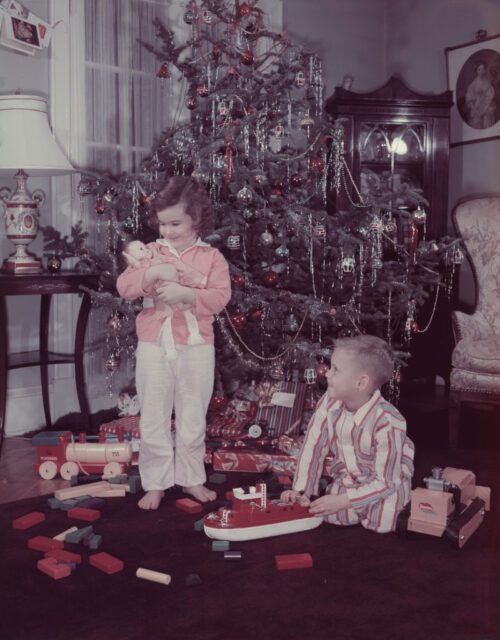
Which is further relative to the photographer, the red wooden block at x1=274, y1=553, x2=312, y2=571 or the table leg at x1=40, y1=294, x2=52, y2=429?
the table leg at x1=40, y1=294, x2=52, y2=429

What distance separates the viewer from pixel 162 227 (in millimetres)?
2467

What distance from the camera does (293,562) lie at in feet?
6.65

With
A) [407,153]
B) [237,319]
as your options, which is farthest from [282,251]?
[407,153]

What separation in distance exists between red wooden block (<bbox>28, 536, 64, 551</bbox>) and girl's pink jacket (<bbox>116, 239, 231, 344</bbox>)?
735 mm

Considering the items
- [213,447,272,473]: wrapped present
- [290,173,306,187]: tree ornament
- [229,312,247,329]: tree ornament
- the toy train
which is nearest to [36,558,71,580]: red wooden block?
the toy train

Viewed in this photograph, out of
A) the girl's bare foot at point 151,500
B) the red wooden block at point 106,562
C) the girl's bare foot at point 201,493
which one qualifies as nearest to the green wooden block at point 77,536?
the red wooden block at point 106,562

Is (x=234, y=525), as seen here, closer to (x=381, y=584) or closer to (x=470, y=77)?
(x=381, y=584)

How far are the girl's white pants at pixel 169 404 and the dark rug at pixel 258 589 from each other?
0.63 feet

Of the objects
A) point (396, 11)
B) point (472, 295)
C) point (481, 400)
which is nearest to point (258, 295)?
point (481, 400)

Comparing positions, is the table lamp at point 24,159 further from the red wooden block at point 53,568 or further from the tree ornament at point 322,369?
the red wooden block at point 53,568

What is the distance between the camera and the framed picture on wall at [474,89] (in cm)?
432

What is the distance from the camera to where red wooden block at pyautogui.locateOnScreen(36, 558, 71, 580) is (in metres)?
1.97

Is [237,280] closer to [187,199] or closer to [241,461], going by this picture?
[187,199]

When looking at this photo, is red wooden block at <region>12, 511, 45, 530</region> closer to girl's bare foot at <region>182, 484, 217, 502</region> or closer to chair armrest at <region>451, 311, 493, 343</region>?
girl's bare foot at <region>182, 484, 217, 502</region>
